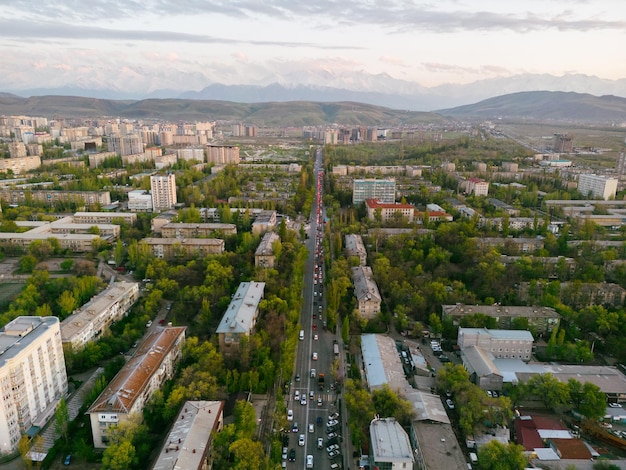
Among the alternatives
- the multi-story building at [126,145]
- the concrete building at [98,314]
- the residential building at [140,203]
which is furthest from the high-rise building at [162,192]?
the multi-story building at [126,145]

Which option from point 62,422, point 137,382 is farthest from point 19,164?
point 62,422

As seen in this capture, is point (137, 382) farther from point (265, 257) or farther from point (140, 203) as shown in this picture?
point (140, 203)

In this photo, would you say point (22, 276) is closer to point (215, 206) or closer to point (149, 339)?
point (149, 339)

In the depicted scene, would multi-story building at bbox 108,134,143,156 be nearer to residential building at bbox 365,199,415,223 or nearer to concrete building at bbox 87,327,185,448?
residential building at bbox 365,199,415,223

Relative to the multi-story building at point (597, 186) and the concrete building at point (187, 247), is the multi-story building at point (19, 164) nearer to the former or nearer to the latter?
the concrete building at point (187, 247)

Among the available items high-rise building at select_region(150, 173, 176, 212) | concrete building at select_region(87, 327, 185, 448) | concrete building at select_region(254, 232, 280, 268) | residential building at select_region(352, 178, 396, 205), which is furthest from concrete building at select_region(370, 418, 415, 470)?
high-rise building at select_region(150, 173, 176, 212)
